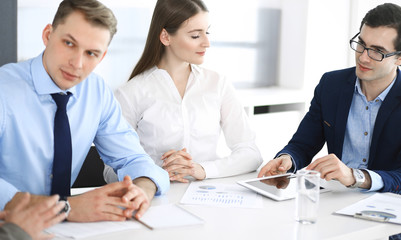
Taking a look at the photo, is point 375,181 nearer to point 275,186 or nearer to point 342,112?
point 275,186

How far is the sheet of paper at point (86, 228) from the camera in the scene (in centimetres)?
138

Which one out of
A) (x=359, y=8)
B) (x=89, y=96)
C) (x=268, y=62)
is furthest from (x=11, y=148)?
(x=359, y=8)

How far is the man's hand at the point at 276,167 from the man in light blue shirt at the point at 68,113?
48cm

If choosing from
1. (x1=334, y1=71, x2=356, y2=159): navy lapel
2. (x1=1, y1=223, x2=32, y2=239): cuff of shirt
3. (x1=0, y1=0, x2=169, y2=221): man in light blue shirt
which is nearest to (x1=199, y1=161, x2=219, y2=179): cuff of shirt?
(x1=0, y1=0, x2=169, y2=221): man in light blue shirt

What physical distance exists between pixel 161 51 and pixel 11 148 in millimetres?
1046

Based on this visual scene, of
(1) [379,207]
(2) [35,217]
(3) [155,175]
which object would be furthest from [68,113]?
(1) [379,207]

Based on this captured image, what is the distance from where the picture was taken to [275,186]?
1.90 metres

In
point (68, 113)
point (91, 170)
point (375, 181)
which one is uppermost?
point (68, 113)

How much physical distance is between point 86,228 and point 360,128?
148 centimetres

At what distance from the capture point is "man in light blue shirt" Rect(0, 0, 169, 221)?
1584mm

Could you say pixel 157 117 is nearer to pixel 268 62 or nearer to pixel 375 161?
pixel 375 161

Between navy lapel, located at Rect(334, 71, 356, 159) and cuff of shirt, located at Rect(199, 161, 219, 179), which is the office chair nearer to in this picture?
cuff of shirt, located at Rect(199, 161, 219, 179)

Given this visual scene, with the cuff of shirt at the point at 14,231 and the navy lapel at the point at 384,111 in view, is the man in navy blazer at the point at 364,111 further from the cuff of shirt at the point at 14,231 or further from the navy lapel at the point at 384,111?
the cuff of shirt at the point at 14,231

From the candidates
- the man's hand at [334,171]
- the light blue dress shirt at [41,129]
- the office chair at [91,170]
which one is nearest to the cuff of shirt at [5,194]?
the light blue dress shirt at [41,129]
